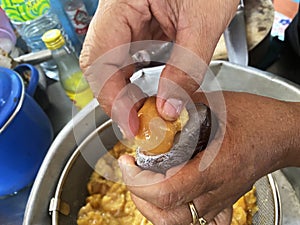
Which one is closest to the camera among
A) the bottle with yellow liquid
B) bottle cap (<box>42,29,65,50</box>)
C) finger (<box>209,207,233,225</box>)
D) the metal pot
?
finger (<box>209,207,233,225</box>)

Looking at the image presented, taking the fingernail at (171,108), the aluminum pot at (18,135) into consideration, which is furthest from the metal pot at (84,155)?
the fingernail at (171,108)

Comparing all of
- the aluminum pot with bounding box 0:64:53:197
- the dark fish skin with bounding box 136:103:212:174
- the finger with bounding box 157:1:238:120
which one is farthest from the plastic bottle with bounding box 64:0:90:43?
the dark fish skin with bounding box 136:103:212:174

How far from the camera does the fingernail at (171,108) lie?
0.52 m

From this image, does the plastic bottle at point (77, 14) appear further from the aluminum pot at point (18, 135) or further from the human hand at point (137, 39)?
the human hand at point (137, 39)

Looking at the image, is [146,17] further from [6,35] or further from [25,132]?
[6,35]

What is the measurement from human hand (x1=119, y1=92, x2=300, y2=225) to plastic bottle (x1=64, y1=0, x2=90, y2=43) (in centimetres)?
54

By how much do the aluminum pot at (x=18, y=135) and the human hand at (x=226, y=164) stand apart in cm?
38

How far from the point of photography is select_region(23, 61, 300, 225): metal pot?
0.75m

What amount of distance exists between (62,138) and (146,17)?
12.4 inches

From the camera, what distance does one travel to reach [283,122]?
60cm

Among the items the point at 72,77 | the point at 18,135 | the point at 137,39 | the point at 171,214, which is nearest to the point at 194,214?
the point at 171,214

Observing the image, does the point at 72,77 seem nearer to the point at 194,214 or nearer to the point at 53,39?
the point at 53,39

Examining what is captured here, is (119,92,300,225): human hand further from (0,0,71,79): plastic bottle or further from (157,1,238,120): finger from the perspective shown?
(0,0,71,79): plastic bottle

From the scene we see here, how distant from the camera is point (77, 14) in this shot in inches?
40.4
